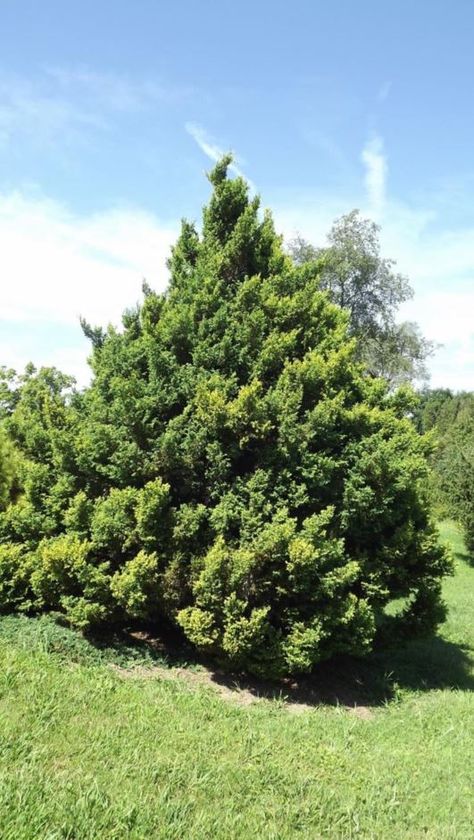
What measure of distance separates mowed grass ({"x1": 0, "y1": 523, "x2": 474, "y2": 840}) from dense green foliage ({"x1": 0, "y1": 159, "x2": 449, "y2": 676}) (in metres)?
0.56

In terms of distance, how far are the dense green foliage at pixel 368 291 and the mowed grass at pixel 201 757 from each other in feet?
82.7

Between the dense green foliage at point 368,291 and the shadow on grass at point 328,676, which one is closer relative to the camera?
the shadow on grass at point 328,676

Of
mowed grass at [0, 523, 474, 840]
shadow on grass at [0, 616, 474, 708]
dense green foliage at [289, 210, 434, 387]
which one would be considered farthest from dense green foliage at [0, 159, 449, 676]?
dense green foliage at [289, 210, 434, 387]

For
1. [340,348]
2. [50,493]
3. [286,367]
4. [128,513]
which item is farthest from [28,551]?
[340,348]

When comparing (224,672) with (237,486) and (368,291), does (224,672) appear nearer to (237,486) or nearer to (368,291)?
(237,486)

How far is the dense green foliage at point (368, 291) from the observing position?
29547mm

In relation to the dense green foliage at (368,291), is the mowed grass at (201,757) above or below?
below

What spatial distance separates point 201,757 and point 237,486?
8.18 feet

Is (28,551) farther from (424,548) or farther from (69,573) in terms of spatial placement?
(424,548)

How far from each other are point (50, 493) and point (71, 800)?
3.85 m

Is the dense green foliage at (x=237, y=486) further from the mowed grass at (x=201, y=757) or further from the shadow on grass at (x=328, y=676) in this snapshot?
the mowed grass at (x=201, y=757)

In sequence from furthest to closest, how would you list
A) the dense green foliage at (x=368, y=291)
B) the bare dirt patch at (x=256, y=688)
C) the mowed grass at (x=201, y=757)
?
the dense green foliage at (x=368, y=291) → the bare dirt patch at (x=256, y=688) → the mowed grass at (x=201, y=757)

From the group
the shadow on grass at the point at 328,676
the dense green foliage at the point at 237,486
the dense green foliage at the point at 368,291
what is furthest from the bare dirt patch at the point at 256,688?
the dense green foliage at the point at 368,291

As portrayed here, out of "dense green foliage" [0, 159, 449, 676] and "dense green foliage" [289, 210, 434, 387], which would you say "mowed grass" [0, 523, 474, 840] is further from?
"dense green foliage" [289, 210, 434, 387]
